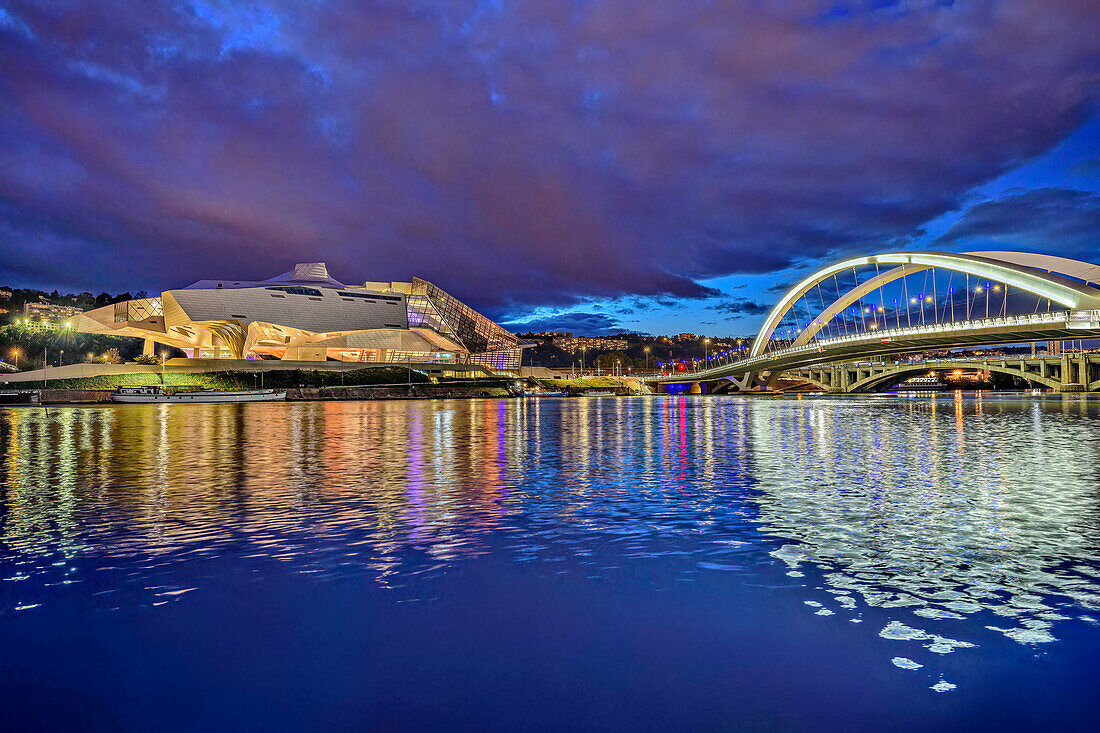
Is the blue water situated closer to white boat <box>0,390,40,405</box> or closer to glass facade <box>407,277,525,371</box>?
white boat <box>0,390,40,405</box>

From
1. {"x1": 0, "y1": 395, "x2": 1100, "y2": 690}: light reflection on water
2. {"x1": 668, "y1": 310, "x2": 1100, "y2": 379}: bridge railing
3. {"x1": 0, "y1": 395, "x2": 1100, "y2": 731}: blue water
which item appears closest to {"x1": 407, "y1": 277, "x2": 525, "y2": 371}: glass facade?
{"x1": 668, "y1": 310, "x2": 1100, "y2": 379}: bridge railing

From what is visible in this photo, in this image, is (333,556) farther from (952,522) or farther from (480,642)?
(952,522)

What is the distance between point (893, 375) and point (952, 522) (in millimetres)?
109385

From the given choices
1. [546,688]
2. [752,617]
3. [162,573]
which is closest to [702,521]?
[752,617]

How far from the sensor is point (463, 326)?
118 metres

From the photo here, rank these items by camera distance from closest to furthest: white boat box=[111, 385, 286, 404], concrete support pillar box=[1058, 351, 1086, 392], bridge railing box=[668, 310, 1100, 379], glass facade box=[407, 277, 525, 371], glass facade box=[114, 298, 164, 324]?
bridge railing box=[668, 310, 1100, 379], white boat box=[111, 385, 286, 404], concrete support pillar box=[1058, 351, 1086, 392], glass facade box=[114, 298, 164, 324], glass facade box=[407, 277, 525, 371]

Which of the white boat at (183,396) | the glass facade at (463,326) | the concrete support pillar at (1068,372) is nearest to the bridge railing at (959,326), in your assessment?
the concrete support pillar at (1068,372)

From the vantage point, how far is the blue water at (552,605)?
12.8 ft

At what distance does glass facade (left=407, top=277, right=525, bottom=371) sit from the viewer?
117m

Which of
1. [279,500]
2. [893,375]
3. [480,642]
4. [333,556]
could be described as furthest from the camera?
[893,375]

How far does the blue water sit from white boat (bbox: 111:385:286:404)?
2280 inches

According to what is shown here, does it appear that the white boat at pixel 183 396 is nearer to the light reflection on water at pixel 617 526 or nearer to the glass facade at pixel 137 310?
the glass facade at pixel 137 310

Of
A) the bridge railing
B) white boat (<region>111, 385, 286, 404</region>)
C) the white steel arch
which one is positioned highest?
the white steel arch

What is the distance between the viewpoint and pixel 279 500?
10586mm
